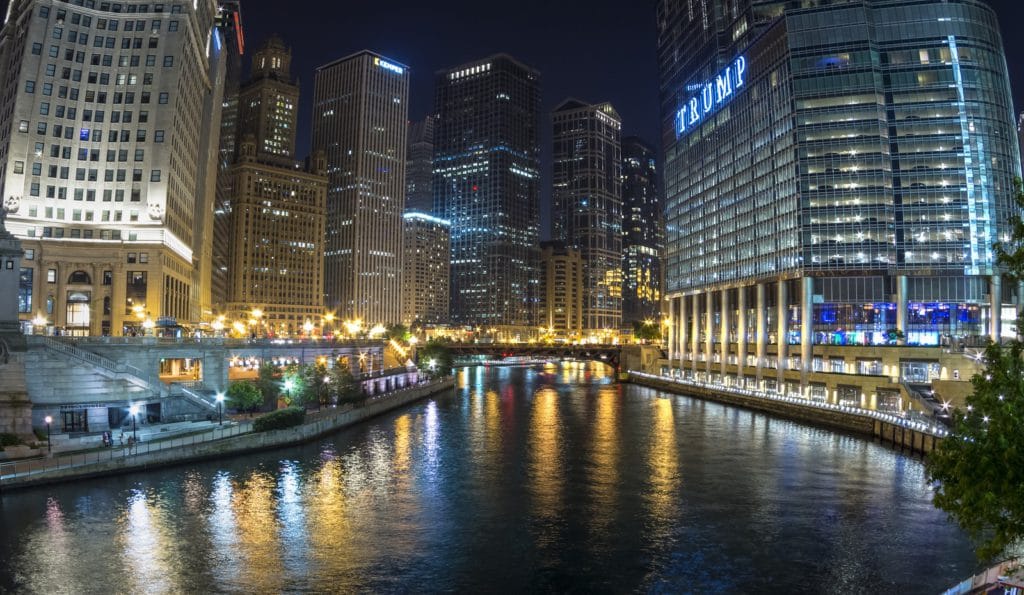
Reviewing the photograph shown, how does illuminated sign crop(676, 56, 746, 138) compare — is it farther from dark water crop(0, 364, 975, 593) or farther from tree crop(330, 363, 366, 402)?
tree crop(330, 363, 366, 402)

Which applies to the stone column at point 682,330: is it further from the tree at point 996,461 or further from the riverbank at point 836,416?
the tree at point 996,461

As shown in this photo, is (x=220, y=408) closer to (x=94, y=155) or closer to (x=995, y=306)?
(x=94, y=155)

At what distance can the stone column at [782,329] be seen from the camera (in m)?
129


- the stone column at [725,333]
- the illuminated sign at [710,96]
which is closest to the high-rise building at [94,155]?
the stone column at [725,333]

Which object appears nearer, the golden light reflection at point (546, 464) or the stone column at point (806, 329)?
the golden light reflection at point (546, 464)

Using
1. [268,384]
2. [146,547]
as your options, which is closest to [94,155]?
[268,384]

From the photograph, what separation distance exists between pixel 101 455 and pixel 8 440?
7981mm

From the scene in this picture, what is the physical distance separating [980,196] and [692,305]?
73520 mm

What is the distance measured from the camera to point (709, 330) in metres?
164

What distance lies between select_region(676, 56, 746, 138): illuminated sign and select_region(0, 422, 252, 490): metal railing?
12947 centimetres

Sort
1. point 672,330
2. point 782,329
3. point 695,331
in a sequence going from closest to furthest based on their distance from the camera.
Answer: point 782,329 → point 695,331 → point 672,330

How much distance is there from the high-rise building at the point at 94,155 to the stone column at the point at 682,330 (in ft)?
384

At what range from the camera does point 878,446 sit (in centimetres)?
8012

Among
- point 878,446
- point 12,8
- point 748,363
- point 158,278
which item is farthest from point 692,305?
point 12,8
